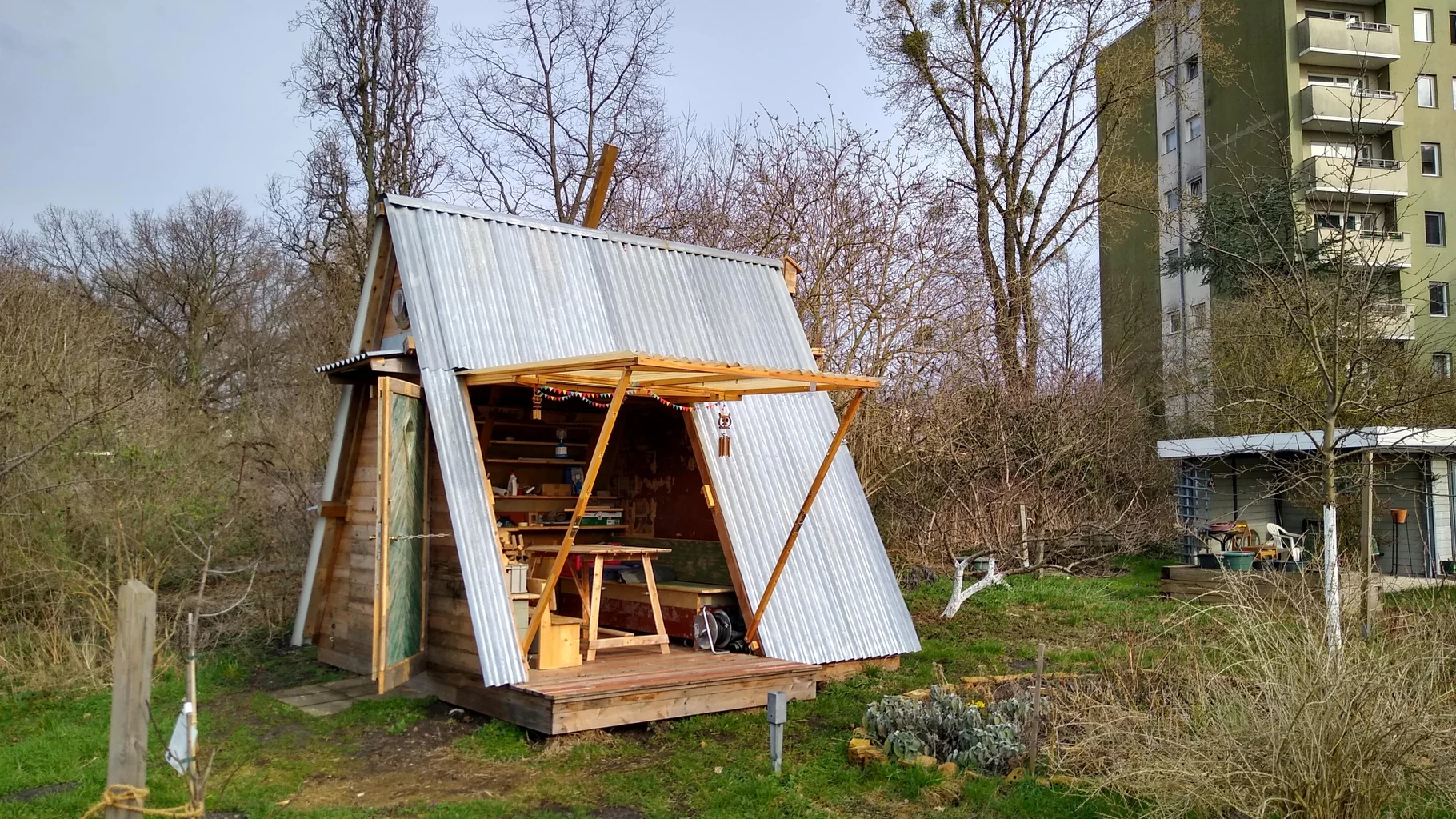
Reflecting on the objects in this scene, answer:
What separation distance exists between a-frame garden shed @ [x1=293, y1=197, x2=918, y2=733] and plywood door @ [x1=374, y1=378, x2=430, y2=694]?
24 mm

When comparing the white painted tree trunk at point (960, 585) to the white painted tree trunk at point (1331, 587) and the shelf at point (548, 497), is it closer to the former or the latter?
the shelf at point (548, 497)

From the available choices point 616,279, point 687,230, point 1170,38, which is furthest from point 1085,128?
point 616,279

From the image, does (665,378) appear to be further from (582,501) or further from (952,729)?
(952,729)

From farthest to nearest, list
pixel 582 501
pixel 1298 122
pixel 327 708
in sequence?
pixel 1298 122
pixel 327 708
pixel 582 501

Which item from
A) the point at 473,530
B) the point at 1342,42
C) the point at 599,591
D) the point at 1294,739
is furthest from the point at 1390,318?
the point at 1342,42

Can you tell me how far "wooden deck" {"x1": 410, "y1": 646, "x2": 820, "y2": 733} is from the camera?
640 centimetres

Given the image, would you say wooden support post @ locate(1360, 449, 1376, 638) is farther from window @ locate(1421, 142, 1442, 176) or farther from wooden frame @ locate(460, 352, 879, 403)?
window @ locate(1421, 142, 1442, 176)

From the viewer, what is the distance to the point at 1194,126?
27797mm

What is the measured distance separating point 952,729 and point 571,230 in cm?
508

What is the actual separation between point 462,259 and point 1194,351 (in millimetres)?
18641

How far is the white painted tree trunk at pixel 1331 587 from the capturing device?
545 cm

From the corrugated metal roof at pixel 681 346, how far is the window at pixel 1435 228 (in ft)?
80.6

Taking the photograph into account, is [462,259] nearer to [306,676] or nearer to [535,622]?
[535,622]

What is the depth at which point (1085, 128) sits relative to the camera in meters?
21.0
